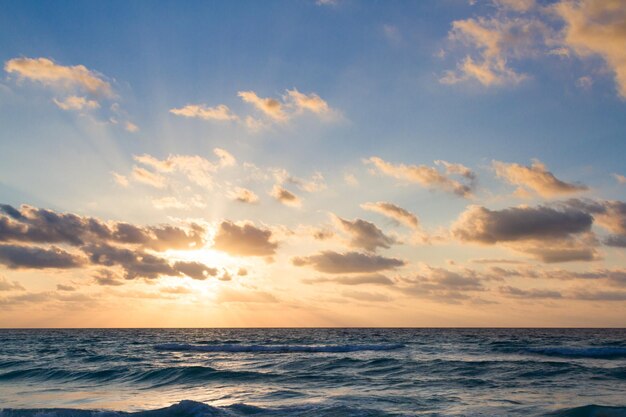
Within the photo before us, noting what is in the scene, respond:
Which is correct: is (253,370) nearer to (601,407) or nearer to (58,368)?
(58,368)

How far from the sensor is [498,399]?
23.2 m

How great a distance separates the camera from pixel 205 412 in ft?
65.4

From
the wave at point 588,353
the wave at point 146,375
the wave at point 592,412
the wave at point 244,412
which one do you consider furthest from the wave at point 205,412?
the wave at point 588,353

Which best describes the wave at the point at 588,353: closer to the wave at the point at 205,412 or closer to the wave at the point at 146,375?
the wave at the point at 146,375

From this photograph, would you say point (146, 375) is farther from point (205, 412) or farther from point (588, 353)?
point (588, 353)

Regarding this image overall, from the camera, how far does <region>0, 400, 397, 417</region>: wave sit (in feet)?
64.8

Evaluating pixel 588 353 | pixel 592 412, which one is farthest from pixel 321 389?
pixel 588 353

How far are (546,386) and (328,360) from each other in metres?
19.6

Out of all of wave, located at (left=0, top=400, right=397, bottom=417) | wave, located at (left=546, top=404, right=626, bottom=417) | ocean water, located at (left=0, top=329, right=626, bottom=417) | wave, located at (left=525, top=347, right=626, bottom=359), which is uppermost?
wave, located at (left=546, top=404, right=626, bottom=417)

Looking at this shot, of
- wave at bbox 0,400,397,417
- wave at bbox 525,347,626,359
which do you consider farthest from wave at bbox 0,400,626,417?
wave at bbox 525,347,626,359

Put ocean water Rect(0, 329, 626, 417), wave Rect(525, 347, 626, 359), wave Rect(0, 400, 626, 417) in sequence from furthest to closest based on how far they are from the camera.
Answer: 1. wave Rect(525, 347, 626, 359)
2. ocean water Rect(0, 329, 626, 417)
3. wave Rect(0, 400, 626, 417)

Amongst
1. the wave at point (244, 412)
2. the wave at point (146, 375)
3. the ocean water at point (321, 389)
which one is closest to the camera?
the wave at point (244, 412)

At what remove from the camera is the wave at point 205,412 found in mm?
19750

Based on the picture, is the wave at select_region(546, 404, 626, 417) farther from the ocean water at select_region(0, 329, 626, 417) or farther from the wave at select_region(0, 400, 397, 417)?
the wave at select_region(0, 400, 397, 417)
